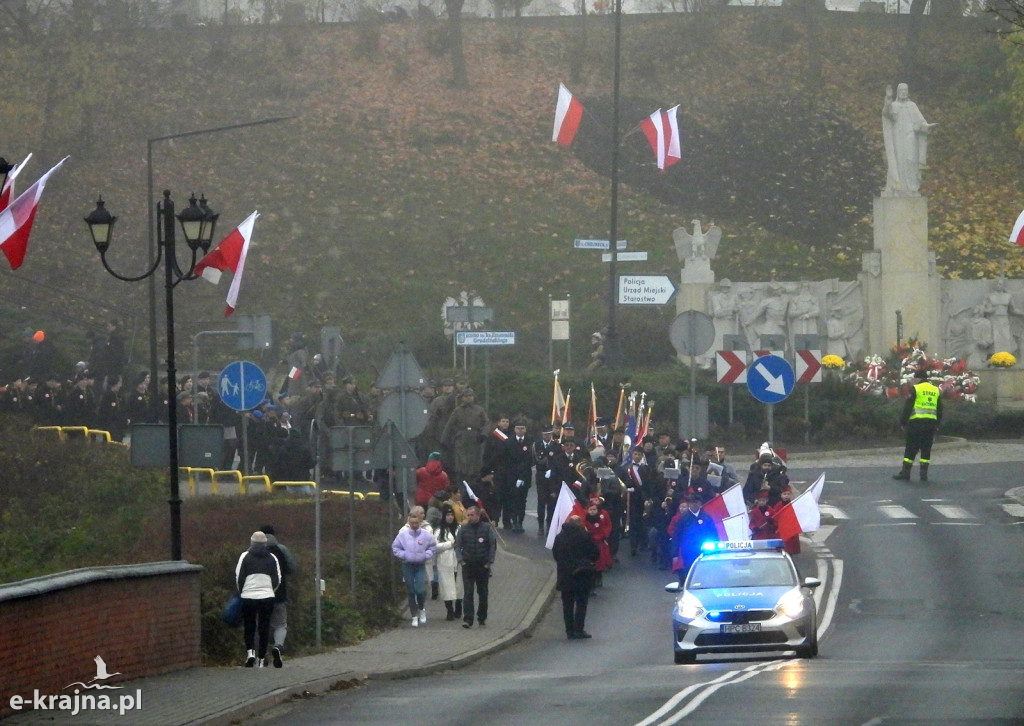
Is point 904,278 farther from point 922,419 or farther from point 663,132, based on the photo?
point 922,419

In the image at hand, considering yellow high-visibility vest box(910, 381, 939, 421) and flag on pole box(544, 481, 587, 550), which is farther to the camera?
yellow high-visibility vest box(910, 381, 939, 421)

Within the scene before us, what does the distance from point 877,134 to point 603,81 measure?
1049cm

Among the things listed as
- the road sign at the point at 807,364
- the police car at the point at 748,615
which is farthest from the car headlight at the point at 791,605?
the road sign at the point at 807,364

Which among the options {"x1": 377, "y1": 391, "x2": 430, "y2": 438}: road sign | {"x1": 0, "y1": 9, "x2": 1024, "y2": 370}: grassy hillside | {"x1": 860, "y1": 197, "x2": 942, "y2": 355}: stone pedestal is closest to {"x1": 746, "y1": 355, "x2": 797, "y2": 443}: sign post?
{"x1": 377, "y1": 391, "x2": 430, "y2": 438}: road sign

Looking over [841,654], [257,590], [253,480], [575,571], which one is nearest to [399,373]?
[575,571]

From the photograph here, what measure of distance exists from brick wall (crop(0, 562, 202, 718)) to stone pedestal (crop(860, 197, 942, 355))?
1171 inches

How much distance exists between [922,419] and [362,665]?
1551cm

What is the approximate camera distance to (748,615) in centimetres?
1703

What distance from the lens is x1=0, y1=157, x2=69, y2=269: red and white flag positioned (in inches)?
734

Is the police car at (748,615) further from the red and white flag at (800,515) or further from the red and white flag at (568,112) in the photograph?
the red and white flag at (568,112)

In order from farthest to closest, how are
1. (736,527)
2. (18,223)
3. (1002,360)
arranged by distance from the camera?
(1002,360)
(736,527)
(18,223)

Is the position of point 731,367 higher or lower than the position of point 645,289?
lower

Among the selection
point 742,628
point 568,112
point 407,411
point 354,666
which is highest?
point 568,112

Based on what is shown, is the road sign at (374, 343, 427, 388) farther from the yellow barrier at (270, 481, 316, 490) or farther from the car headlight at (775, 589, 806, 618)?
the yellow barrier at (270, 481, 316, 490)
